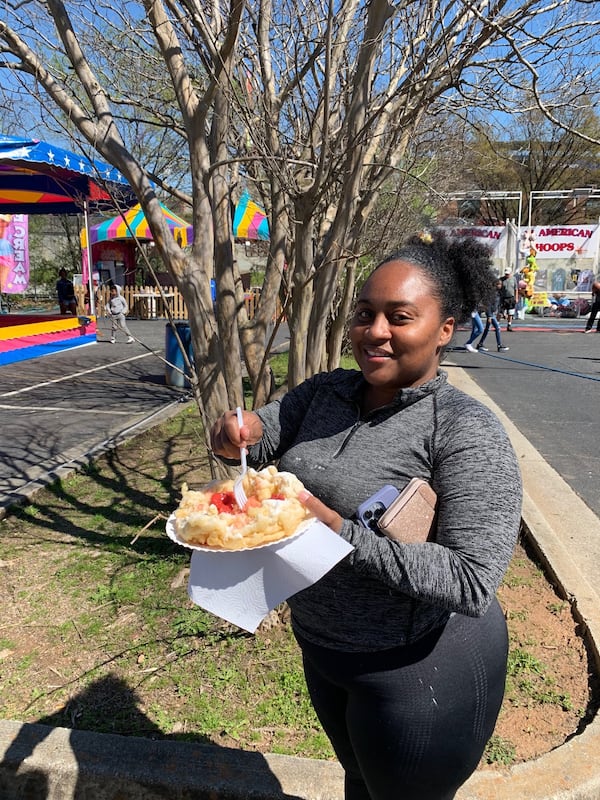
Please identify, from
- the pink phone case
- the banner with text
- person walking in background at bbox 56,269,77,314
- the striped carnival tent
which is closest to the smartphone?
the pink phone case

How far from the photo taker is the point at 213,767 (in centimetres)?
219

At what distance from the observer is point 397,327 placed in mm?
1545

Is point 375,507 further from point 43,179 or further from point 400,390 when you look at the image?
point 43,179

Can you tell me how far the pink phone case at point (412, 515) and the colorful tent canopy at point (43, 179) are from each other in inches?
248

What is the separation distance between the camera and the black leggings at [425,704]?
1.50 m

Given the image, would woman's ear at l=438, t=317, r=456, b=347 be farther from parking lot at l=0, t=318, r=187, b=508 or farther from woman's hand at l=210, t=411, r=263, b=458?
parking lot at l=0, t=318, r=187, b=508

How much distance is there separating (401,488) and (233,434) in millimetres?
522

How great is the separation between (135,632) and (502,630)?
84.5 inches

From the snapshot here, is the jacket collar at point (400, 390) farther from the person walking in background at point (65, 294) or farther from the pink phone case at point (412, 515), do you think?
the person walking in background at point (65, 294)

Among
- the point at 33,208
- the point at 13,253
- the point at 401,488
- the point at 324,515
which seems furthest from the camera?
the point at 13,253

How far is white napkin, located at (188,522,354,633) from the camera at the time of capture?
128 cm

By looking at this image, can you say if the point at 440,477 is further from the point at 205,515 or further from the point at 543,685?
the point at 543,685

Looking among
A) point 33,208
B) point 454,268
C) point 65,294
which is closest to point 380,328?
point 454,268

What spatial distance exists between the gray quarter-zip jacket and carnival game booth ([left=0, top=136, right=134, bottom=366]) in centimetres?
946
